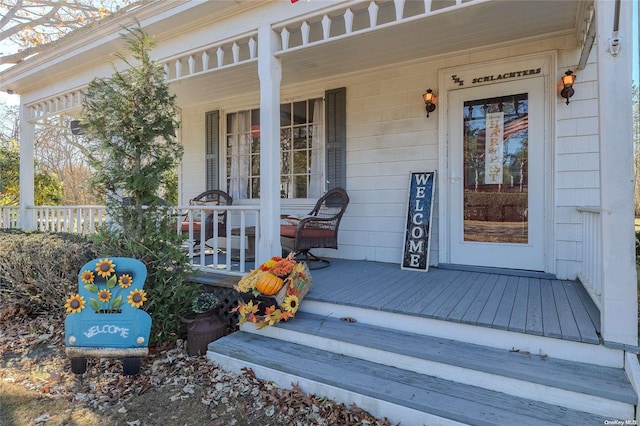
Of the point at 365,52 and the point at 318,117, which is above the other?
the point at 365,52

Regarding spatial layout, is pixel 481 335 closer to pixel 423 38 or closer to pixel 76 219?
pixel 423 38

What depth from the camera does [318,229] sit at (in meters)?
3.98

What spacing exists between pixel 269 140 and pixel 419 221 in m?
1.90

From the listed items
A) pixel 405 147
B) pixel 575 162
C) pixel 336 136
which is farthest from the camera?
pixel 336 136

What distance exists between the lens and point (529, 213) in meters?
3.53

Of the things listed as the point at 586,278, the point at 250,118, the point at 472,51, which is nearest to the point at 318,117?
the point at 250,118

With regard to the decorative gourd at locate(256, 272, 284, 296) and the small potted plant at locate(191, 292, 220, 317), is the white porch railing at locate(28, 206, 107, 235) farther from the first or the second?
the decorative gourd at locate(256, 272, 284, 296)

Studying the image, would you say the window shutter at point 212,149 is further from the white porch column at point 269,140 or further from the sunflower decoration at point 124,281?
the sunflower decoration at point 124,281

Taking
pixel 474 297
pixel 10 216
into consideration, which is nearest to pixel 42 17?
pixel 10 216

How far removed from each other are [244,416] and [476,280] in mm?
2367

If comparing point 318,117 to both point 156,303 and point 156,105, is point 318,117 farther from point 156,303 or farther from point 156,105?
point 156,303

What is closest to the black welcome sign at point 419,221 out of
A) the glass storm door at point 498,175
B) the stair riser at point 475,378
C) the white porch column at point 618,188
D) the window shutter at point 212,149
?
the glass storm door at point 498,175

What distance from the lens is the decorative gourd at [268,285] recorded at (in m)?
2.57

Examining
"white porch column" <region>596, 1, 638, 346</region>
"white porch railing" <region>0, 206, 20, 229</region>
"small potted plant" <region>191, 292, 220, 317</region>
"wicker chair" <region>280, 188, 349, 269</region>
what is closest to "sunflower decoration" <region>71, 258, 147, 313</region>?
"small potted plant" <region>191, 292, 220, 317</region>
